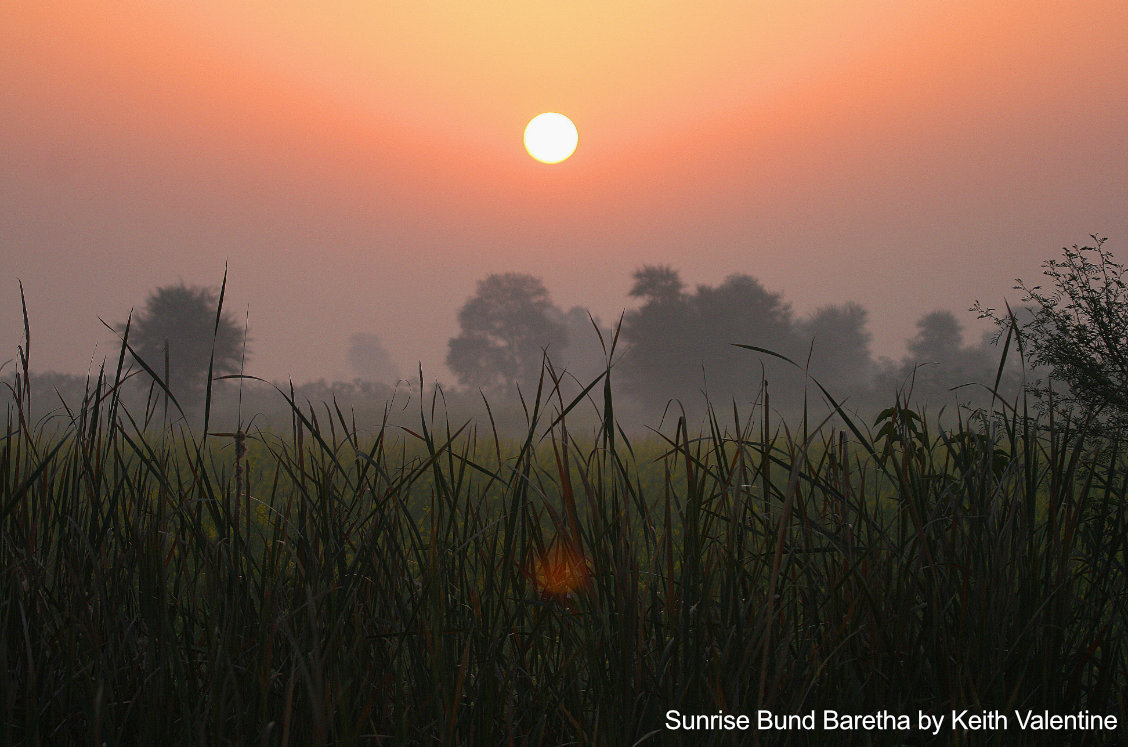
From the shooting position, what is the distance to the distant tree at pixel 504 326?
213 feet

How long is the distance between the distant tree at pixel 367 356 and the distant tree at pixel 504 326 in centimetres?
8766

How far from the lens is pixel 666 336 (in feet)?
138

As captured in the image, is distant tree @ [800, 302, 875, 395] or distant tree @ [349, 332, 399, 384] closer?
distant tree @ [800, 302, 875, 395]

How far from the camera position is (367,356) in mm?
152375

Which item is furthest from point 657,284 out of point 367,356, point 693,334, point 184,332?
point 367,356

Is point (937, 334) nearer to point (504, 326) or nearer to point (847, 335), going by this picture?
point (847, 335)

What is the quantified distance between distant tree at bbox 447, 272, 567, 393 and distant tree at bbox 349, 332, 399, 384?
87663 millimetres

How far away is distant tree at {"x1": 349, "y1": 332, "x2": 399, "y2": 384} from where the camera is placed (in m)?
151

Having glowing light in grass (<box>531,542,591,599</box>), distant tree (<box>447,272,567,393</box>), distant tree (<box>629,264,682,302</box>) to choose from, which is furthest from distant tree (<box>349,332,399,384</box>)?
glowing light in grass (<box>531,542,591,599</box>)

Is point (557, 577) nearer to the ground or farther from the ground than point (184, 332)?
nearer to the ground

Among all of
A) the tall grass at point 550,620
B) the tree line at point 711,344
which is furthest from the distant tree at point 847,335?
the tall grass at point 550,620

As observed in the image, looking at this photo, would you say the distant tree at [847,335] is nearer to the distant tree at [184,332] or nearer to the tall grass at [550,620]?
the distant tree at [184,332]

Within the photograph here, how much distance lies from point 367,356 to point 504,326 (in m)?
92.6

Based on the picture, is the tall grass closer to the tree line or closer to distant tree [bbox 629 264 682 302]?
the tree line
